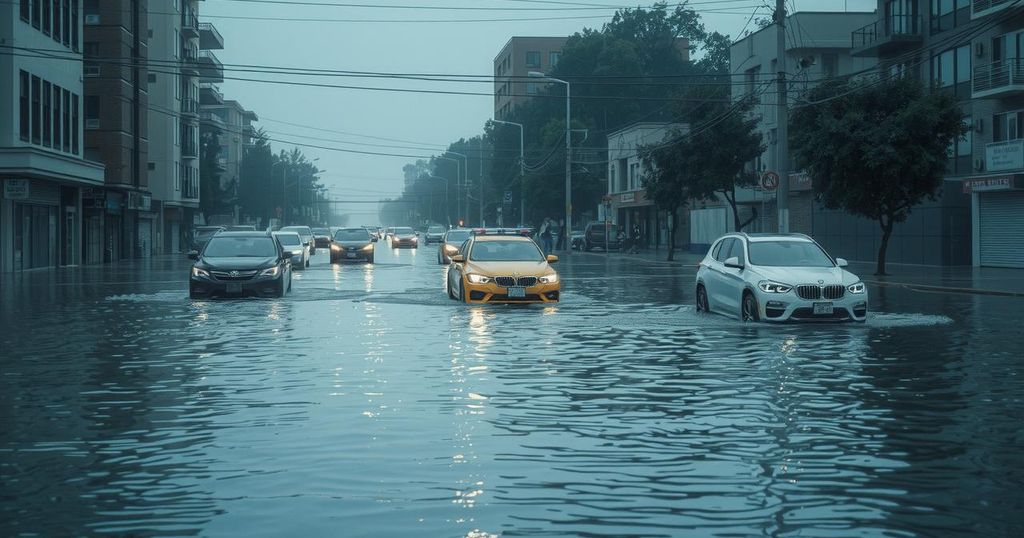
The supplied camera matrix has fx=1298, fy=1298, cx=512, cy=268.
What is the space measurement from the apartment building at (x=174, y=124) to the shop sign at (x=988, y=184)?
47.7m

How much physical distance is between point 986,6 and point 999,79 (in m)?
2.74

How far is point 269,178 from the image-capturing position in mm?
128375

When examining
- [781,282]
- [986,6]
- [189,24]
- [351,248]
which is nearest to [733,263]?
[781,282]

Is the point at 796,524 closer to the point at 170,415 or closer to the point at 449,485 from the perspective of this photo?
the point at 449,485

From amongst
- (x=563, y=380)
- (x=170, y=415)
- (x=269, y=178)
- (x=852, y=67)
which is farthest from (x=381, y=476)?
(x=269, y=178)

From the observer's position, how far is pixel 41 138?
158 ft

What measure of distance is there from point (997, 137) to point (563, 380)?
3845 cm

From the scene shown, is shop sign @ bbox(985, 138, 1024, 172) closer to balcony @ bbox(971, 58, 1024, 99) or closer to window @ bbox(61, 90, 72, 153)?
balcony @ bbox(971, 58, 1024, 99)

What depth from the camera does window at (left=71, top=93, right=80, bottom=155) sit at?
52722 millimetres

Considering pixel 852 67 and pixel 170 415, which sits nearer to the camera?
pixel 170 415

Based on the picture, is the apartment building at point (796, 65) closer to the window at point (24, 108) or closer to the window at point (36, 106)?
the window at point (36, 106)

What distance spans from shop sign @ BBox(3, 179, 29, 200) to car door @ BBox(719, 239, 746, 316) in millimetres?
31365

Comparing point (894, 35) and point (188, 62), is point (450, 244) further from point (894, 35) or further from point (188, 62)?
point (188, 62)

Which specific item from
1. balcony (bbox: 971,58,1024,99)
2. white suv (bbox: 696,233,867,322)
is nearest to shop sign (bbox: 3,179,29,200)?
white suv (bbox: 696,233,867,322)
